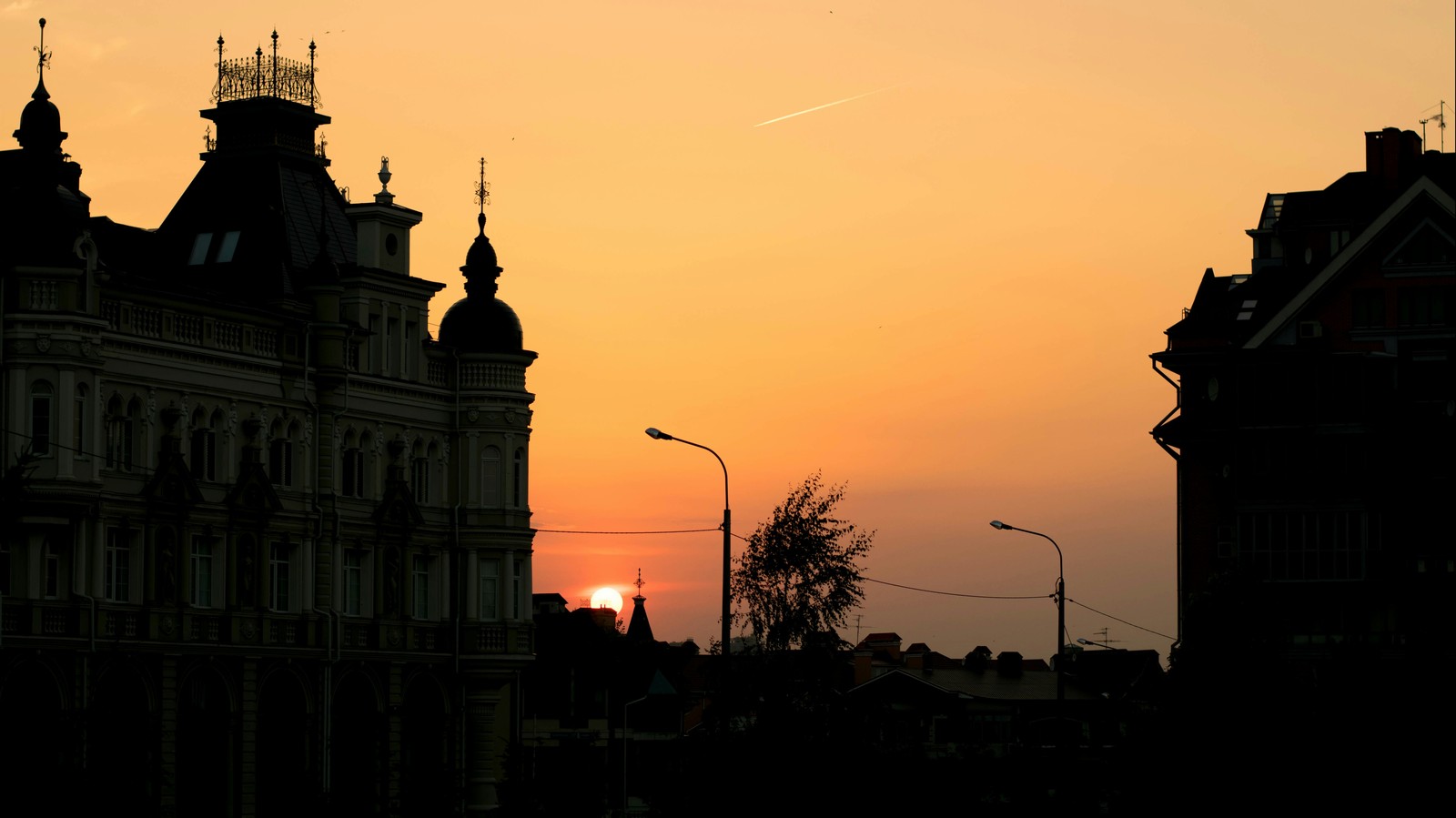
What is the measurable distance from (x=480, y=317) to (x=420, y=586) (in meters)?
9.09

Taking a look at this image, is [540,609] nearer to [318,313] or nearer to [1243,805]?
[318,313]

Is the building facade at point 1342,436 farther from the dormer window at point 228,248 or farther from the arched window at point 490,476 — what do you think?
the dormer window at point 228,248

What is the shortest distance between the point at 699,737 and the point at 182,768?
19.5 meters

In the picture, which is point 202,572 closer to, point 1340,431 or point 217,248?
point 217,248


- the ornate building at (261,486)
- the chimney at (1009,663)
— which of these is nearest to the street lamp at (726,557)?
the ornate building at (261,486)

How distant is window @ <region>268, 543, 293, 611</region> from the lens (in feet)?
253

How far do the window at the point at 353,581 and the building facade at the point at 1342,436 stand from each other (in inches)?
960

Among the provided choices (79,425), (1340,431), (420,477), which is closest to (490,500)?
(420,477)

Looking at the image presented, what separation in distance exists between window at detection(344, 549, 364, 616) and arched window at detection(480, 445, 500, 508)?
5.79m

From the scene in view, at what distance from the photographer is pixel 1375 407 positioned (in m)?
79.9

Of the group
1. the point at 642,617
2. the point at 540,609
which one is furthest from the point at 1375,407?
the point at 642,617

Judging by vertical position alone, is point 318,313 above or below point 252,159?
below

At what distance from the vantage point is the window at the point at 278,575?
7719 cm

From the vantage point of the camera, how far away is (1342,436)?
80.2m
